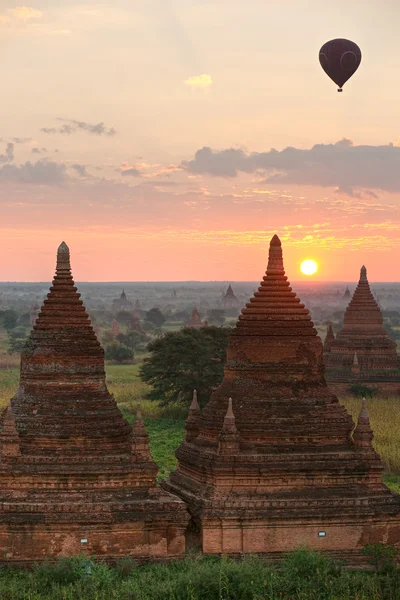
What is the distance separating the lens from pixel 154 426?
47.6m

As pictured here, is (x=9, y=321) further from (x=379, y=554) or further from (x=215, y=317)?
(x=379, y=554)

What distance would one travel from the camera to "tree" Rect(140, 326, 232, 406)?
51.4 metres

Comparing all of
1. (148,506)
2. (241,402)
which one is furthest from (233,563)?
(241,402)

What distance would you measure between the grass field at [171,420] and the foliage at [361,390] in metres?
0.39

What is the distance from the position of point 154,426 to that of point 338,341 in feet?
30.1

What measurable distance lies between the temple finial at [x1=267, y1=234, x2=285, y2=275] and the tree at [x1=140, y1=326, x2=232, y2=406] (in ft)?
90.6

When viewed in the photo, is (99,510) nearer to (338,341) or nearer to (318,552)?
(318,552)

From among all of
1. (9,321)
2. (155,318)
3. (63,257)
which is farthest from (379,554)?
(155,318)

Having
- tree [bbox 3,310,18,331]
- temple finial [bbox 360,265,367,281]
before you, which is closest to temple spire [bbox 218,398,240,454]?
temple finial [bbox 360,265,367,281]

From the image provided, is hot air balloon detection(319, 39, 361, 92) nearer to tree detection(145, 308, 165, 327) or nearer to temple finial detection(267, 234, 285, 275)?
temple finial detection(267, 234, 285, 275)

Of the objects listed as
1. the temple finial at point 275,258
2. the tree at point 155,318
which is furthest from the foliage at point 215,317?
the temple finial at point 275,258

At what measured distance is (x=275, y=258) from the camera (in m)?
23.4

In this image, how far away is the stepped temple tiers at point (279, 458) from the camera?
2078 centimetres

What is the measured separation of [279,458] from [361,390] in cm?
2812
